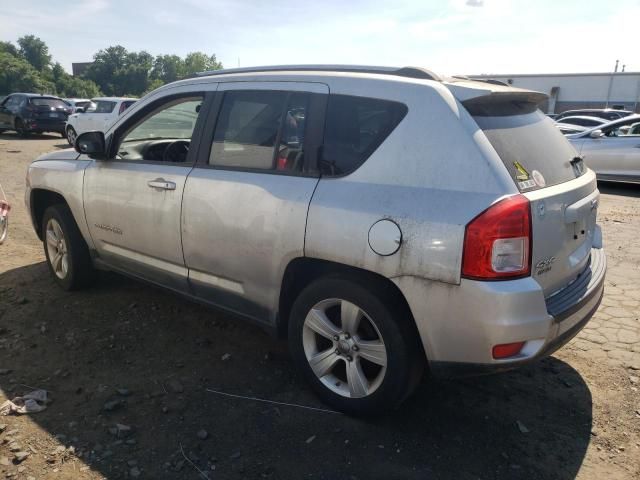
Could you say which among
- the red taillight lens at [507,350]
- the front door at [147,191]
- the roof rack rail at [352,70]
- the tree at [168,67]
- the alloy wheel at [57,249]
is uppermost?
the tree at [168,67]

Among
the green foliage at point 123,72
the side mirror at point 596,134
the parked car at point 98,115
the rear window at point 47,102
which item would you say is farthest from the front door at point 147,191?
the green foliage at point 123,72

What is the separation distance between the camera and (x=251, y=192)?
304cm

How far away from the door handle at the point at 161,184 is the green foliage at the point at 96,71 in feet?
165

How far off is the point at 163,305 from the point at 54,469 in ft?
6.45

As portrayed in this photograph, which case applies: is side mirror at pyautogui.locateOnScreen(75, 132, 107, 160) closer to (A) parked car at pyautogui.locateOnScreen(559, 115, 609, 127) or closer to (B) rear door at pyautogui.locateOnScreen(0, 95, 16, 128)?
(A) parked car at pyautogui.locateOnScreen(559, 115, 609, 127)

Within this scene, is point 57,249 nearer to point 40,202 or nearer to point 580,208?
point 40,202

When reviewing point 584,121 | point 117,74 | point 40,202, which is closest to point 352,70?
point 40,202

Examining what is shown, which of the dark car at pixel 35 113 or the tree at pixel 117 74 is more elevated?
the tree at pixel 117 74

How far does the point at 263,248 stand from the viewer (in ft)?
9.80

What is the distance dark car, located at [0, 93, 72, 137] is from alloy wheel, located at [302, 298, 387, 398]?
61.0 ft

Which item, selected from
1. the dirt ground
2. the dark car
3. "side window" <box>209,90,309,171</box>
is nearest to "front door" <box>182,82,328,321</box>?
"side window" <box>209,90,309,171</box>

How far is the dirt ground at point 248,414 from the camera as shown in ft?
8.30

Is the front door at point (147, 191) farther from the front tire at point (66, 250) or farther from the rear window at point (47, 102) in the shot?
the rear window at point (47, 102)

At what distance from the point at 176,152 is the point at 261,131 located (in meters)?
0.89
